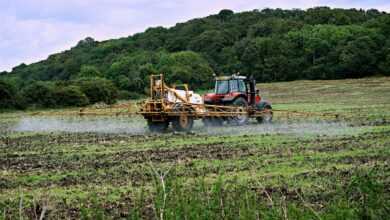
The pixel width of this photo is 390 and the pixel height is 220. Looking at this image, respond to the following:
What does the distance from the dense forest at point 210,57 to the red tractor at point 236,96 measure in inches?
852

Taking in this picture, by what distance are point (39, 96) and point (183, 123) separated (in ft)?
80.8

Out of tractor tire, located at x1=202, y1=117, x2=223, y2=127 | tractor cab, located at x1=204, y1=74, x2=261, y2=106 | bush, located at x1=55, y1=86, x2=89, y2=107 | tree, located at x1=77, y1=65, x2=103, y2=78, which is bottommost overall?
tractor tire, located at x1=202, y1=117, x2=223, y2=127

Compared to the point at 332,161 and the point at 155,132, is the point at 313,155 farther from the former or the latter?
the point at 155,132

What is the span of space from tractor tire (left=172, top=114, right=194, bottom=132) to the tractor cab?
6.89 feet

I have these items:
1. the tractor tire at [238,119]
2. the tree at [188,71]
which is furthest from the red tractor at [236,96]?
the tree at [188,71]

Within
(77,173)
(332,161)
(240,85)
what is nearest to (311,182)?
(332,161)

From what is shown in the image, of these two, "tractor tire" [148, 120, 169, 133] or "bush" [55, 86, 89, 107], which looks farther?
"bush" [55, 86, 89, 107]

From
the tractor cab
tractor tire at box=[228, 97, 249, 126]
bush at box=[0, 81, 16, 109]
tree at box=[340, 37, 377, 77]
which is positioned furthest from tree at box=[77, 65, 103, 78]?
tractor tire at box=[228, 97, 249, 126]

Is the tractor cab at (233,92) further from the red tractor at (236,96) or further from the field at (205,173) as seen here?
the field at (205,173)

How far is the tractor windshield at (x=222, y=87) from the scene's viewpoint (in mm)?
25375

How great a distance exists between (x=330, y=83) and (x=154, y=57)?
25349 mm

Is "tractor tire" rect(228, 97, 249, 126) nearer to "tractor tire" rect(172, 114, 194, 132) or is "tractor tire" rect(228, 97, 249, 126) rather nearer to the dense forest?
"tractor tire" rect(172, 114, 194, 132)

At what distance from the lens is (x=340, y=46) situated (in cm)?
7706

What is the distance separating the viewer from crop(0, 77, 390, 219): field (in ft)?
19.5
